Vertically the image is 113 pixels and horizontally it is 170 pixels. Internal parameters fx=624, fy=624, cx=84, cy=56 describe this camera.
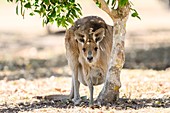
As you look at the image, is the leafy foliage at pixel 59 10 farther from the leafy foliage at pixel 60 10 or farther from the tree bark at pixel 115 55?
the tree bark at pixel 115 55

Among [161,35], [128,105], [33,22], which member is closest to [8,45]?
[161,35]

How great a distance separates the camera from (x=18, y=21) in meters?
29.2

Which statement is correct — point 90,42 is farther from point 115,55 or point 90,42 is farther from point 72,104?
point 72,104

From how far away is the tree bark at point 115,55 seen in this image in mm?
8273

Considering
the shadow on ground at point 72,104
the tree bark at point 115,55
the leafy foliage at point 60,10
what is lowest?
the shadow on ground at point 72,104

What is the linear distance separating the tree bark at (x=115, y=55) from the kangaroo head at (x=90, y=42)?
21cm

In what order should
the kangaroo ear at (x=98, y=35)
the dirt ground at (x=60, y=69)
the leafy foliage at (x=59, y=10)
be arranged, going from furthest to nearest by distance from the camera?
the dirt ground at (x=60, y=69)
the kangaroo ear at (x=98, y=35)
the leafy foliage at (x=59, y=10)

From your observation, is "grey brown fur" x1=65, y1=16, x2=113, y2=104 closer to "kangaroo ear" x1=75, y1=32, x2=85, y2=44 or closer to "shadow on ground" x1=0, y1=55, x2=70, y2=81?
"kangaroo ear" x1=75, y1=32, x2=85, y2=44

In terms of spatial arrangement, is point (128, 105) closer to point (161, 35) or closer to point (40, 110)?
point (40, 110)

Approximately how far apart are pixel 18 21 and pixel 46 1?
22290mm

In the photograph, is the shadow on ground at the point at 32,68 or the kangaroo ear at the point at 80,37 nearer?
the kangaroo ear at the point at 80,37

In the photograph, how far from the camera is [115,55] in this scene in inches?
329

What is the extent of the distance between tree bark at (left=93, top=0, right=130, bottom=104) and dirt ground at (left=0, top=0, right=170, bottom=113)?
0.61 feet

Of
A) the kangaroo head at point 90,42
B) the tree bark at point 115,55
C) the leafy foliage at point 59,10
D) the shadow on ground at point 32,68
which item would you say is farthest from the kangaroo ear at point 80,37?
the shadow on ground at point 32,68
